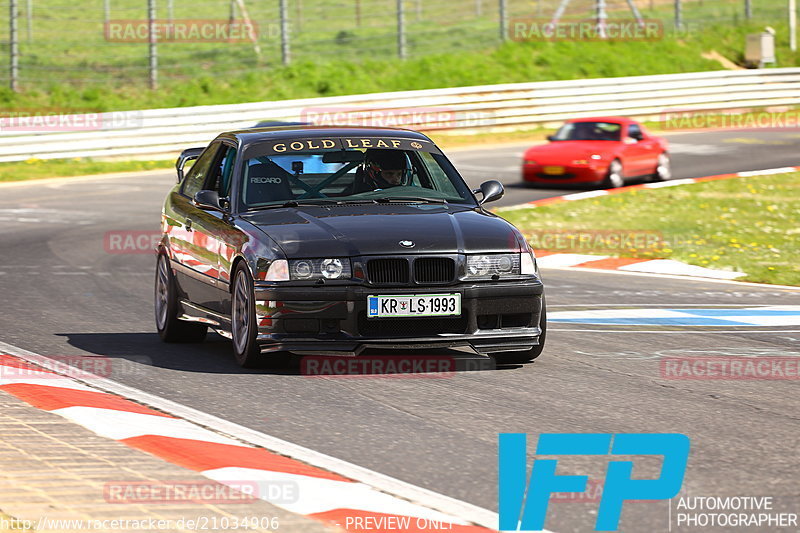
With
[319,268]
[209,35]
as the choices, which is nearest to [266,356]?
[319,268]

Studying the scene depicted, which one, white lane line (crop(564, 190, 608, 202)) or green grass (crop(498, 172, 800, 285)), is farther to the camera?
white lane line (crop(564, 190, 608, 202))

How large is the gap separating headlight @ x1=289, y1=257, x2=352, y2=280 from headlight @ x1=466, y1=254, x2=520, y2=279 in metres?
0.77

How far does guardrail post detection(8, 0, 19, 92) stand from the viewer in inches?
1161

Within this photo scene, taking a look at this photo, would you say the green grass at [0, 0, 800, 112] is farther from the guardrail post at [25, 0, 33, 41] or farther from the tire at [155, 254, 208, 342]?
the tire at [155, 254, 208, 342]

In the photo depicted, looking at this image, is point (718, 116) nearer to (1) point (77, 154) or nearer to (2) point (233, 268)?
(1) point (77, 154)

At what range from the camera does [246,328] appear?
8.78 metres

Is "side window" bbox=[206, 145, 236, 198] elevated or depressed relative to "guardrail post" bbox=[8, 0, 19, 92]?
depressed

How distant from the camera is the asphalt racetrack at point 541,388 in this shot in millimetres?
6074

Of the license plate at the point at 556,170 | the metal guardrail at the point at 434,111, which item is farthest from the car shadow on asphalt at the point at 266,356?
the metal guardrail at the point at 434,111

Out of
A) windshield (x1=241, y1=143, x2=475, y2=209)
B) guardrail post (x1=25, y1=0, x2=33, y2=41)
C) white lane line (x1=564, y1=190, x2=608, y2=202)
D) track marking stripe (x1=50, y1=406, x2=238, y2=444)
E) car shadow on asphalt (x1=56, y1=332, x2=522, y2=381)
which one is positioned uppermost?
guardrail post (x1=25, y1=0, x2=33, y2=41)

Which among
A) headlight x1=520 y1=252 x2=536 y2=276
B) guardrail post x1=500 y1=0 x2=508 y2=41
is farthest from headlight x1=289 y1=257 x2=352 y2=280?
guardrail post x1=500 y1=0 x2=508 y2=41

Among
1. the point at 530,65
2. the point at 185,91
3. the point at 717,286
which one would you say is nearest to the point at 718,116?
the point at 530,65

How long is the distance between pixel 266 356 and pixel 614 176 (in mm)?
16186

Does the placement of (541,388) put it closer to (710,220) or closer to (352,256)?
(352,256)
